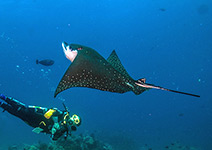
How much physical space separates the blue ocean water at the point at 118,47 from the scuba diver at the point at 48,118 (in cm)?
5141

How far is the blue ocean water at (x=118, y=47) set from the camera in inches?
2370

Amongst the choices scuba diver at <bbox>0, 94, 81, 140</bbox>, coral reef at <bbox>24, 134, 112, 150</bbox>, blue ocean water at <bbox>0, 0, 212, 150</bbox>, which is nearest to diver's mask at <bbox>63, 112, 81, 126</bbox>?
scuba diver at <bbox>0, 94, 81, 140</bbox>

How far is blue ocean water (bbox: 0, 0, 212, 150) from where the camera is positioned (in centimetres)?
6019

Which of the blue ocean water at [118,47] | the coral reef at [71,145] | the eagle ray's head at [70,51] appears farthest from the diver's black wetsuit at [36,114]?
the blue ocean water at [118,47]

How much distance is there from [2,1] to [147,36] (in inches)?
2363

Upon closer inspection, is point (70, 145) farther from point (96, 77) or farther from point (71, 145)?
point (96, 77)

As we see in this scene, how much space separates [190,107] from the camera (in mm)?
102125

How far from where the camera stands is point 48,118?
4910 millimetres

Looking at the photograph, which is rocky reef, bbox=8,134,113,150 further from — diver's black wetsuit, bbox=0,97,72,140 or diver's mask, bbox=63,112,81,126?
diver's mask, bbox=63,112,81,126

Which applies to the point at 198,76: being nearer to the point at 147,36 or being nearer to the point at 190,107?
the point at 190,107

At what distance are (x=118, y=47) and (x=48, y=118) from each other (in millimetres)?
76558

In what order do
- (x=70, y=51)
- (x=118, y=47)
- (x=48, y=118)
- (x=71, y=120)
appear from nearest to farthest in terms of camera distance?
1. (x=70, y=51)
2. (x=71, y=120)
3. (x=48, y=118)
4. (x=118, y=47)

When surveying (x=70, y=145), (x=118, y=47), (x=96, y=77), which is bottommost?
(x=70, y=145)

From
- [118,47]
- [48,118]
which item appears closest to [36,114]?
[48,118]
